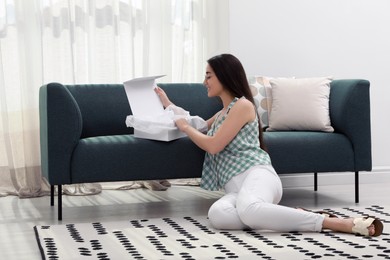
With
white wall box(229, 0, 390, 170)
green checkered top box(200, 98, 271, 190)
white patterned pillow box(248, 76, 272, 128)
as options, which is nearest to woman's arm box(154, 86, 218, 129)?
green checkered top box(200, 98, 271, 190)

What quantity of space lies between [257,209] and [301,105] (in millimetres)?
1418

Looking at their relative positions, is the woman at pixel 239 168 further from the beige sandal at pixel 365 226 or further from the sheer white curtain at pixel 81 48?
the sheer white curtain at pixel 81 48

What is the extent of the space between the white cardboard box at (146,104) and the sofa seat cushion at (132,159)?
0.04m

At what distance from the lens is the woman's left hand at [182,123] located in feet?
12.3

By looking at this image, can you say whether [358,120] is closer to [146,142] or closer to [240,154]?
[240,154]

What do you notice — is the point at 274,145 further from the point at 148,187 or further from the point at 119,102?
the point at 148,187

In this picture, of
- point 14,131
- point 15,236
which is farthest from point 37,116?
point 15,236

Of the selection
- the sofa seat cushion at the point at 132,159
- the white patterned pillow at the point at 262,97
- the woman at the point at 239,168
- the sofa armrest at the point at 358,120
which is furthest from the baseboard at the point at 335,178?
the woman at the point at 239,168

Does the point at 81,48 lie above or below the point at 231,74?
above

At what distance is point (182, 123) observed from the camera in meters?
3.76

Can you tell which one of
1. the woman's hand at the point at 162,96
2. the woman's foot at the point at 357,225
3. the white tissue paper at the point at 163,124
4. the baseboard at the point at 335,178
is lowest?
the baseboard at the point at 335,178

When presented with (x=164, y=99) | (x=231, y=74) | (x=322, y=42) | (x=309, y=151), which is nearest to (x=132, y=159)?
(x=164, y=99)

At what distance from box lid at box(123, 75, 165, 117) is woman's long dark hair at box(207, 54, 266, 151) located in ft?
1.15

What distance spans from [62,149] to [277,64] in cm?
207
